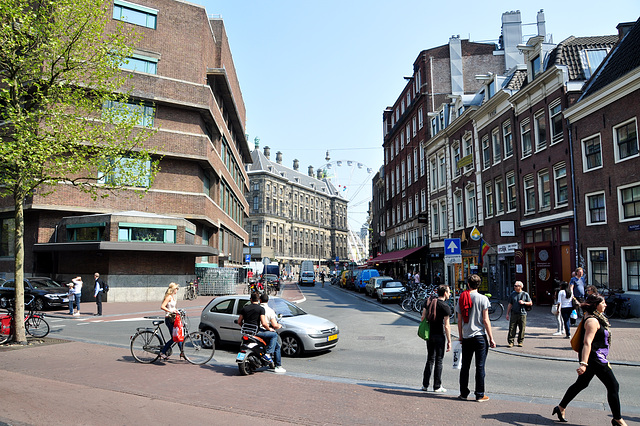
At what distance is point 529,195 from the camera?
25.1 meters

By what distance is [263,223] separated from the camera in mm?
109938

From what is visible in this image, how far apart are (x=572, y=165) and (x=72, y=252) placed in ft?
91.0

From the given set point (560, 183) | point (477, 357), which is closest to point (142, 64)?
point (560, 183)

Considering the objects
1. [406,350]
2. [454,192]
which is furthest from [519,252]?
[406,350]

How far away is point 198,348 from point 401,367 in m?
4.14

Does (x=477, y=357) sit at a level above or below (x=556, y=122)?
below

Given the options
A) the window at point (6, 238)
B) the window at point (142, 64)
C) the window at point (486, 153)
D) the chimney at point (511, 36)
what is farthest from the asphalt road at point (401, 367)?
the chimney at point (511, 36)

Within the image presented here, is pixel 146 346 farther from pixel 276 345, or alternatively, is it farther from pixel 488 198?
pixel 488 198

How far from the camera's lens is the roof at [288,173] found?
110250 mm

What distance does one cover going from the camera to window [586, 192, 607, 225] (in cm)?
1950

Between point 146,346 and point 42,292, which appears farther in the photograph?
point 42,292

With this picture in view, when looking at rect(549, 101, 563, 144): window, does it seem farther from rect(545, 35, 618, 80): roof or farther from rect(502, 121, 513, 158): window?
rect(502, 121, 513, 158): window

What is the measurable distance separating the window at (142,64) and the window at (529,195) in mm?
23893

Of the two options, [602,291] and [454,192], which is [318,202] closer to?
[454,192]
